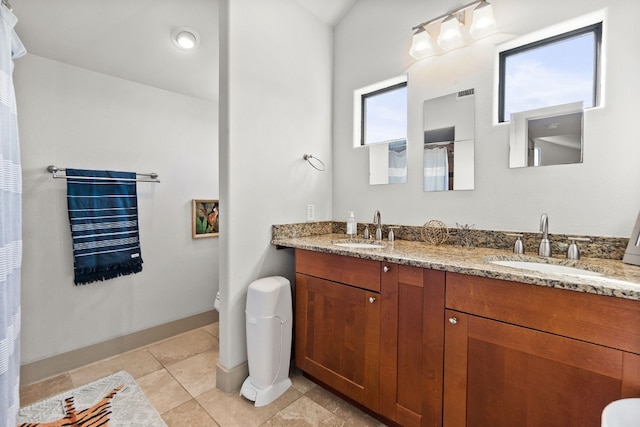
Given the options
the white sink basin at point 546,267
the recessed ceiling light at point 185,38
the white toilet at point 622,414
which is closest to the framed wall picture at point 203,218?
the recessed ceiling light at point 185,38

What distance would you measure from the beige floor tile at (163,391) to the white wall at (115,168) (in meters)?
0.57

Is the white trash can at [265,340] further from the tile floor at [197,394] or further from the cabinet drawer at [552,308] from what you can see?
the cabinet drawer at [552,308]

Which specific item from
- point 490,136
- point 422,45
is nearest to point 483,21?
point 422,45

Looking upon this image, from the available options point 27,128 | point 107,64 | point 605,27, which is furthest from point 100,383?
point 605,27

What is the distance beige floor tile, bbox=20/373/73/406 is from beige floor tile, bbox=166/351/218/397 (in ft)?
1.97

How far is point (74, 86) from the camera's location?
6.39ft

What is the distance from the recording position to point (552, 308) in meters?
0.96

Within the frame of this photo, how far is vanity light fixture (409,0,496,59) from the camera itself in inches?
61.6

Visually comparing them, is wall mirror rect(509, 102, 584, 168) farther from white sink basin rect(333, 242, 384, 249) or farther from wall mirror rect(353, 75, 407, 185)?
white sink basin rect(333, 242, 384, 249)

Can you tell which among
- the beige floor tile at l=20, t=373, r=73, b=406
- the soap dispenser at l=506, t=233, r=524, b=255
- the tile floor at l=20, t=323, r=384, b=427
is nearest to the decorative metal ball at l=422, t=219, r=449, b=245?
the soap dispenser at l=506, t=233, r=524, b=255

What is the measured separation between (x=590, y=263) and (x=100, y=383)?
2846 mm

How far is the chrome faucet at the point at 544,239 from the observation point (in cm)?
139

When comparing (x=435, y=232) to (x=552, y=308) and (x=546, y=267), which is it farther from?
(x=552, y=308)

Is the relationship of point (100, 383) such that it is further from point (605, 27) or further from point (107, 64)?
point (605, 27)
